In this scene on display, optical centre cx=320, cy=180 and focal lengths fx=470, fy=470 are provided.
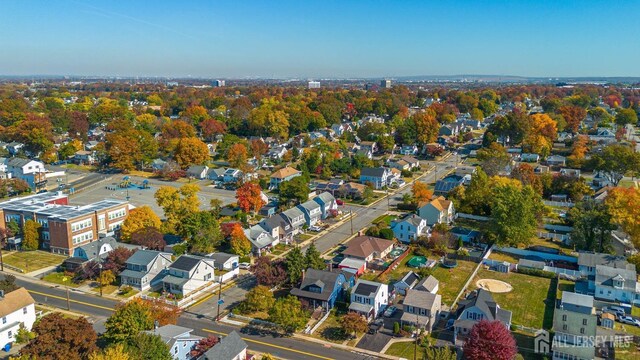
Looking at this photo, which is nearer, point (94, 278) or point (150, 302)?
point (150, 302)

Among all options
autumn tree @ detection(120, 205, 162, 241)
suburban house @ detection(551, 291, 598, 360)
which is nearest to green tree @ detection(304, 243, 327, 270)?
suburban house @ detection(551, 291, 598, 360)

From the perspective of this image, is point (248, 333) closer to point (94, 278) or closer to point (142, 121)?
point (94, 278)

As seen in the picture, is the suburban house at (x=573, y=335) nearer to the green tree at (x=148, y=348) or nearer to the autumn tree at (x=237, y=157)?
the green tree at (x=148, y=348)

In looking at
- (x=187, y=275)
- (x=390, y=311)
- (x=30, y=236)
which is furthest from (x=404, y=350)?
(x=30, y=236)

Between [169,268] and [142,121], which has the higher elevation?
[142,121]

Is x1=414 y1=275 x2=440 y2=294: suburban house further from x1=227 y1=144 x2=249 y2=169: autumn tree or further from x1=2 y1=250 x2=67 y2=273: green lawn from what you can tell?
x1=227 y1=144 x2=249 y2=169: autumn tree

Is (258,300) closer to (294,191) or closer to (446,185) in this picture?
(294,191)

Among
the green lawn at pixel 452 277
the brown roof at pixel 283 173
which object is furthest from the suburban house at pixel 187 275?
the brown roof at pixel 283 173

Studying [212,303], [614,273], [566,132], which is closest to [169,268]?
[212,303]
